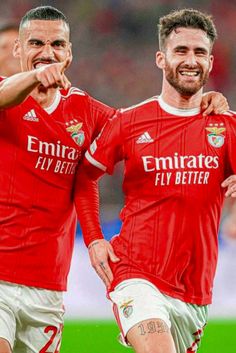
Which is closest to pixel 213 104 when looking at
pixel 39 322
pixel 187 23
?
pixel 187 23

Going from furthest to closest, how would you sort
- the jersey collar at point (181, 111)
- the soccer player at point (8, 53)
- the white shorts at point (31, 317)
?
the soccer player at point (8, 53)
the jersey collar at point (181, 111)
the white shorts at point (31, 317)

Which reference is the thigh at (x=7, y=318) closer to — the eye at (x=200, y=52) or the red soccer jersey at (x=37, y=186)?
the red soccer jersey at (x=37, y=186)

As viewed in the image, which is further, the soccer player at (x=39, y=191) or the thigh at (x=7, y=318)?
the soccer player at (x=39, y=191)

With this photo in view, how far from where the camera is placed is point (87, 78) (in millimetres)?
13461

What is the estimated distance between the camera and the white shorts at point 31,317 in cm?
526

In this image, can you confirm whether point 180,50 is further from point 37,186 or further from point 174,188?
point 37,186

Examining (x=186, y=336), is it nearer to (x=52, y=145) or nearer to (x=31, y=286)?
(x=31, y=286)

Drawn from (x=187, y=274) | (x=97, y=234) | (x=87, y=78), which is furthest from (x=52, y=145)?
(x=87, y=78)

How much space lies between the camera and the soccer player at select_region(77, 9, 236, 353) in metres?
5.29

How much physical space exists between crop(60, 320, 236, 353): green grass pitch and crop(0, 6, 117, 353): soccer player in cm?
270

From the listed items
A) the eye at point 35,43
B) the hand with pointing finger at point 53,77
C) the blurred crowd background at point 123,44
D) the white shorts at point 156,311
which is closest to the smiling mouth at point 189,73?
the eye at point 35,43

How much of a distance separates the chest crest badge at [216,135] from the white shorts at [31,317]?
119cm

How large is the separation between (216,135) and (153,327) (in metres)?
1.11

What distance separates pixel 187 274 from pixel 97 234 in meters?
0.54
